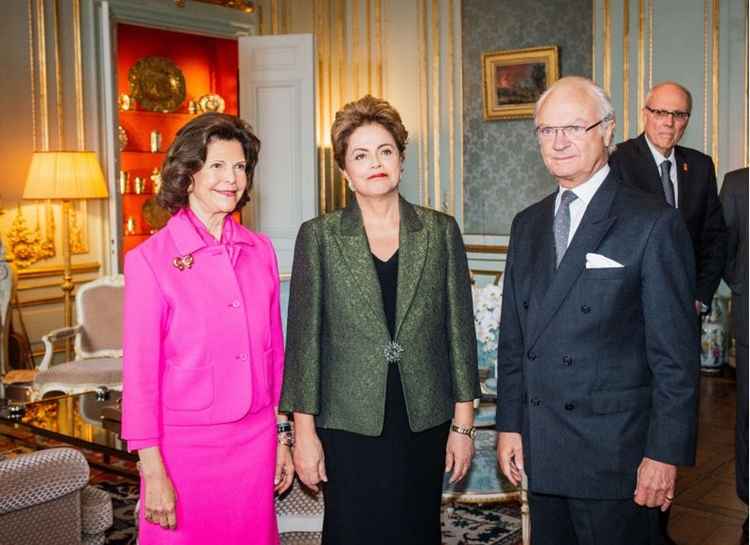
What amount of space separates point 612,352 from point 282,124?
5.59 metres

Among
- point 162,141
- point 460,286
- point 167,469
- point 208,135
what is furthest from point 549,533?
point 162,141

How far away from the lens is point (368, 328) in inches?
82.2

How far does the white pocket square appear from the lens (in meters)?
1.92

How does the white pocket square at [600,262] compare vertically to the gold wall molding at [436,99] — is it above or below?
below

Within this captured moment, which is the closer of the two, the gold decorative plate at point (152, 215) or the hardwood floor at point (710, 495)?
the hardwood floor at point (710, 495)

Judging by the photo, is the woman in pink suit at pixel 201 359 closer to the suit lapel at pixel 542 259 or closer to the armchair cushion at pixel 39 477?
the armchair cushion at pixel 39 477

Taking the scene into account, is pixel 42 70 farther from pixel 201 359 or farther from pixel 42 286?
pixel 201 359

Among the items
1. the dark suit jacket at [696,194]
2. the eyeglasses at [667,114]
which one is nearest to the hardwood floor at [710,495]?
the dark suit jacket at [696,194]

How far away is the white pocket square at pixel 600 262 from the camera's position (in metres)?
1.92

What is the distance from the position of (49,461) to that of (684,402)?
1566 mm

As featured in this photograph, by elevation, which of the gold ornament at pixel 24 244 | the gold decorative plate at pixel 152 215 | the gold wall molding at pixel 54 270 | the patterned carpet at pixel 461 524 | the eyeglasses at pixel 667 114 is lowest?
the patterned carpet at pixel 461 524

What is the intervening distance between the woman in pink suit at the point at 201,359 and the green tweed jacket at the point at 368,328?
4.7 inches

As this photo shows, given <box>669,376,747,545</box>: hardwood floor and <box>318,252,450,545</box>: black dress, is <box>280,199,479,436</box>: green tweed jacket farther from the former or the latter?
<box>669,376,747,545</box>: hardwood floor

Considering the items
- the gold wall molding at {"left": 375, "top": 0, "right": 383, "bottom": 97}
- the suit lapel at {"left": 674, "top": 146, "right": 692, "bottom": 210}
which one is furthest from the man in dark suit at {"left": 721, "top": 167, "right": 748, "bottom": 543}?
the gold wall molding at {"left": 375, "top": 0, "right": 383, "bottom": 97}
